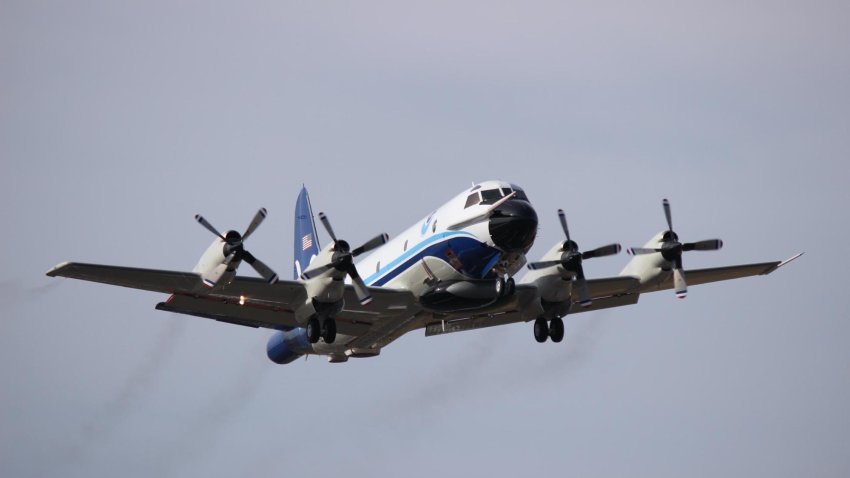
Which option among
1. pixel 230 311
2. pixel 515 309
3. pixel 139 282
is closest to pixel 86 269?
pixel 139 282

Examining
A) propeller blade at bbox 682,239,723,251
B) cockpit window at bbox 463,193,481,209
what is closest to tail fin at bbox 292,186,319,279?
cockpit window at bbox 463,193,481,209

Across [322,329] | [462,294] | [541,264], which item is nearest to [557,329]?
[541,264]

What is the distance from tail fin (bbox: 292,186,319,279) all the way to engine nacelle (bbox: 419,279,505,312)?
44.4 ft

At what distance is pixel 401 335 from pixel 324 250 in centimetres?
650

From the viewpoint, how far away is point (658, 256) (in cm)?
4578

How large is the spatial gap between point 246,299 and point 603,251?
42.8 ft

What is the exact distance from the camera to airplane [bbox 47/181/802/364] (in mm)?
39156

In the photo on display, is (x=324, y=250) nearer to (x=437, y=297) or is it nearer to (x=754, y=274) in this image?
(x=437, y=297)

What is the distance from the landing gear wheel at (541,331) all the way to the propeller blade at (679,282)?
505 cm

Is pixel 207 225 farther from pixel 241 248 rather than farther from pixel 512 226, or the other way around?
pixel 512 226

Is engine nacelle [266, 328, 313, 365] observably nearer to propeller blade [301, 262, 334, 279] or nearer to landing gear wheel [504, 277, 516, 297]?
propeller blade [301, 262, 334, 279]

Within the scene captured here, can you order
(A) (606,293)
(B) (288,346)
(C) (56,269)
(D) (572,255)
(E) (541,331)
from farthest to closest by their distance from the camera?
(A) (606,293) → (B) (288,346) → (E) (541,331) → (D) (572,255) → (C) (56,269)

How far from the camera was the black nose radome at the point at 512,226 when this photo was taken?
39781mm

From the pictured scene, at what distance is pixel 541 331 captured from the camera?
147 ft
